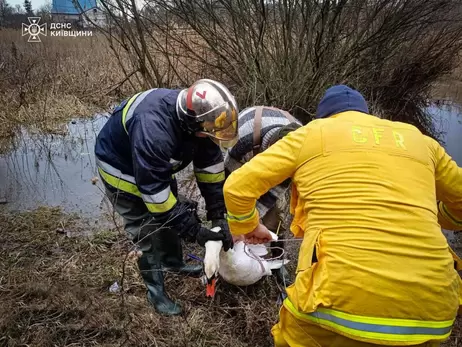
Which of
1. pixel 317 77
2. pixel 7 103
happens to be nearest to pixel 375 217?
pixel 317 77

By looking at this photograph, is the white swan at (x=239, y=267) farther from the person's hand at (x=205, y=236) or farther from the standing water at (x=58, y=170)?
the standing water at (x=58, y=170)

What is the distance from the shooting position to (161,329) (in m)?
2.76

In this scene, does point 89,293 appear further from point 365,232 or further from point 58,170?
point 58,170

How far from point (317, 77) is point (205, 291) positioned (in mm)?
4917

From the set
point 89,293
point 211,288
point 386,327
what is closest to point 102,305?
point 89,293

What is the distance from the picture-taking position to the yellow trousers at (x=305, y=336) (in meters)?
1.80

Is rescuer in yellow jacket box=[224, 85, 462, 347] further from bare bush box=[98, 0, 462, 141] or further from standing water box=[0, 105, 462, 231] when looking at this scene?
bare bush box=[98, 0, 462, 141]

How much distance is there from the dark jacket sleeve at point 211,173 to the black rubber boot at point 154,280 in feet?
1.75

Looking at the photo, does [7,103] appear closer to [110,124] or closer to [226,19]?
[226,19]

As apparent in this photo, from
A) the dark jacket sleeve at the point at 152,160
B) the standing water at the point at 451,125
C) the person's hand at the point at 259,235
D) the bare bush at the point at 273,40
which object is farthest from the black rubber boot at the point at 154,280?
the standing water at the point at 451,125

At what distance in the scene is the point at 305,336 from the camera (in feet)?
6.31

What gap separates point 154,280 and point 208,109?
4.47ft

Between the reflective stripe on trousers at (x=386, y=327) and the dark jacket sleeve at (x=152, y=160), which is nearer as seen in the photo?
the reflective stripe on trousers at (x=386, y=327)

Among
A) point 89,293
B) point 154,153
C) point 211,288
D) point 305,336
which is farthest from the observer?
point 211,288
